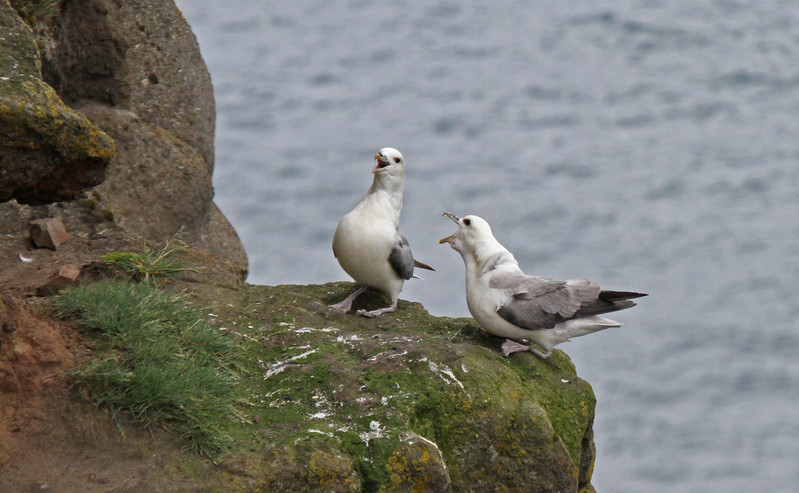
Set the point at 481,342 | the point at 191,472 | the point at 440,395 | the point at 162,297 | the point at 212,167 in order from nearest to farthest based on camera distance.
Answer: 1. the point at 191,472
2. the point at 440,395
3. the point at 162,297
4. the point at 481,342
5. the point at 212,167

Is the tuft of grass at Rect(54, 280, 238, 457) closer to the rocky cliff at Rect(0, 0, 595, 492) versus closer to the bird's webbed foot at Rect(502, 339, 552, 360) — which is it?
the rocky cliff at Rect(0, 0, 595, 492)

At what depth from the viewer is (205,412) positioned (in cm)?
571

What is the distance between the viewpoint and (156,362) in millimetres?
5961

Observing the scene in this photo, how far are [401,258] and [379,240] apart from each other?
26 centimetres

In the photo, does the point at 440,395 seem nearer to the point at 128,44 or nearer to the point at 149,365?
the point at 149,365

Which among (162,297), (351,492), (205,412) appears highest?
(162,297)

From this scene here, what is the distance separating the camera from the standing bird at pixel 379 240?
27.1 ft

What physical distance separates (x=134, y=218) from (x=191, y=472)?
544cm

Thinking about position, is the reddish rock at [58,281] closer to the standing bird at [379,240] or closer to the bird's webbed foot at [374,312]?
the standing bird at [379,240]

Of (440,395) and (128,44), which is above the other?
(128,44)

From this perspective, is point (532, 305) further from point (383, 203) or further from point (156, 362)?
point (156, 362)

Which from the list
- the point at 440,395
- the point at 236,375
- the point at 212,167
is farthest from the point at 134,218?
the point at 440,395

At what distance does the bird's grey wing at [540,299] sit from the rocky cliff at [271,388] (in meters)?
0.34

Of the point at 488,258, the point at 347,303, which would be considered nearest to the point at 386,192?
the point at 347,303
